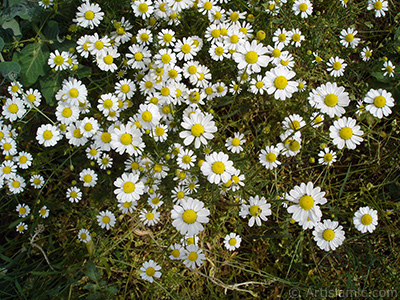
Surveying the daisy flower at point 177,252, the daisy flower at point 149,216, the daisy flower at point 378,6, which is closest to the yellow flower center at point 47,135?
the daisy flower at point 149,216

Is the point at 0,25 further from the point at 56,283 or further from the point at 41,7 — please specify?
the point at 56,283

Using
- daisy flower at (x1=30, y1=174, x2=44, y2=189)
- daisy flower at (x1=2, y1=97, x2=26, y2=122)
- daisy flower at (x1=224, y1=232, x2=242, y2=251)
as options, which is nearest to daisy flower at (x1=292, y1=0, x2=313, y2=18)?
daisy flower at (x1=224, y1=232, x2=242, y2=251)

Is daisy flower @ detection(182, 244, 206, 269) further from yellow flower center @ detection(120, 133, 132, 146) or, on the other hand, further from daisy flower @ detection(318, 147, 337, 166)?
daisy flower @ detection(318, 147, 337, 166)

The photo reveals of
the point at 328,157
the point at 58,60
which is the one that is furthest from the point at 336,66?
the point at 58,60

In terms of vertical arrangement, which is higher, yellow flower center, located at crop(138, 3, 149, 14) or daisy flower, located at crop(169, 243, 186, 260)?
yellow flower center, located at crop(138, 3, 149, 14)

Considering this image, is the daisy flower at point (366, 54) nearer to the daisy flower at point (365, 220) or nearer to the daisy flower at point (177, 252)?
the daisy flower at point (365, 220)

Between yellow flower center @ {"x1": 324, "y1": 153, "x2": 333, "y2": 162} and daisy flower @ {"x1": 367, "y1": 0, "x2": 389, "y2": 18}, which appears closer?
yellow flower center @ {"x1": 324, "y1": 153, "x2": 333, "y2": 162}

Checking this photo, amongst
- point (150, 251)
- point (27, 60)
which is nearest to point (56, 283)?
point (150, 251)
